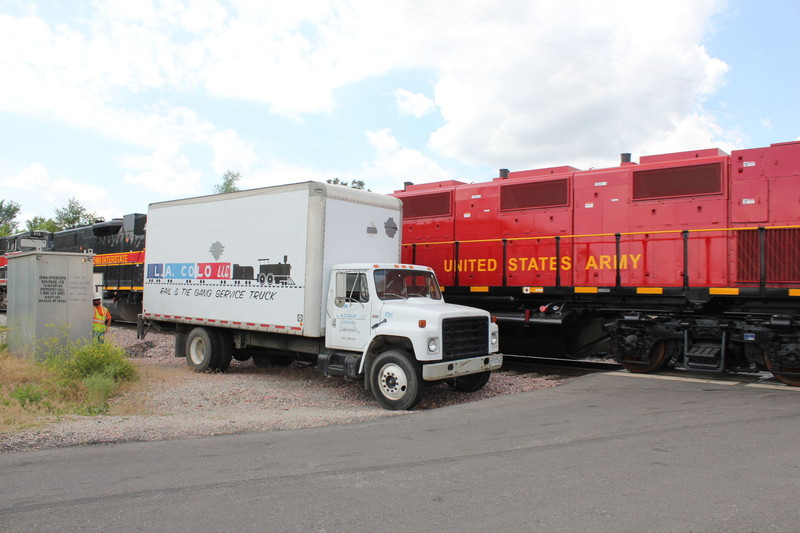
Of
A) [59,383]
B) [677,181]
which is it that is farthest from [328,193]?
[677,181]

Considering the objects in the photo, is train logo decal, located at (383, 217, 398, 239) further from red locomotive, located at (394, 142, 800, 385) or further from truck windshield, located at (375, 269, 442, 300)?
red locomotive, located at (394, 142, 800, 385)

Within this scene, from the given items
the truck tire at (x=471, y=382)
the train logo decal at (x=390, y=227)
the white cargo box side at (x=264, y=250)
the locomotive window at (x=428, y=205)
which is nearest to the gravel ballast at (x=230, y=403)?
the truck tire at (x=471, y=382)

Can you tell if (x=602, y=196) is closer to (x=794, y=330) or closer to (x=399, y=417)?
(x=794, y=330)

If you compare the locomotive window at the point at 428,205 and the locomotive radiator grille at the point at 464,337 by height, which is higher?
the locomotive window at the point at 428,205

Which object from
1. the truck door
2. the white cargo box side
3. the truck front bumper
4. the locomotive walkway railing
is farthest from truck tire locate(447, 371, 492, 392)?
the locomotive walkway railing

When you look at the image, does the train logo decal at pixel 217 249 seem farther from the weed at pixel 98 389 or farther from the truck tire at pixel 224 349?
the weed at pixel 98 389

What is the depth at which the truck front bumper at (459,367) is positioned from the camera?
28.2ft

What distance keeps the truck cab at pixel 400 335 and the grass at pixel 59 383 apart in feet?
11.7

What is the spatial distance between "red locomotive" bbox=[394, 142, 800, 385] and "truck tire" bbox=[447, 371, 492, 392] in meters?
2.83

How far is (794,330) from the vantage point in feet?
32.0

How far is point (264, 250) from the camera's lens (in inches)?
432

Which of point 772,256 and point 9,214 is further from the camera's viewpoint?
point 9,214

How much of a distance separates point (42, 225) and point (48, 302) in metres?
63.8

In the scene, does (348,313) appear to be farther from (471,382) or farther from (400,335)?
(471,382)
